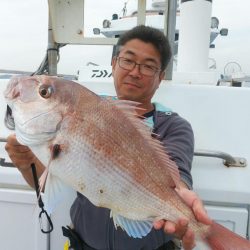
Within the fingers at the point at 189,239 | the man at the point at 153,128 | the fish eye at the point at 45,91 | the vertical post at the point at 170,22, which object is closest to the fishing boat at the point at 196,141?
the vertical post at the point at 170,22

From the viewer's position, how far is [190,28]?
10.0 ft

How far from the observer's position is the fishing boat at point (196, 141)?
2.26 meters

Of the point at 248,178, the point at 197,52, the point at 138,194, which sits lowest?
Result: the point at 248,178

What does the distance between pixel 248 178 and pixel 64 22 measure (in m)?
1.82

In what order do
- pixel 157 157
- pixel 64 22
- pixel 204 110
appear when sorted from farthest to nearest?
pixel 64 22, pixel 204 110, pixel 157 157

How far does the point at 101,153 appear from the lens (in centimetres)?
142

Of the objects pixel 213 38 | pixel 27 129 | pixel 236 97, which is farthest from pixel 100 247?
pixel 213 38

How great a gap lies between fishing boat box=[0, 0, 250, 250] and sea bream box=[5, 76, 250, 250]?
77 cm

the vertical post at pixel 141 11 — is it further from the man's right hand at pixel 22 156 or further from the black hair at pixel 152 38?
the man's right hand at pixel 22 156

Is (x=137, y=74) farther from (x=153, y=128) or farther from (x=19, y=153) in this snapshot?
(x=19, y=153)

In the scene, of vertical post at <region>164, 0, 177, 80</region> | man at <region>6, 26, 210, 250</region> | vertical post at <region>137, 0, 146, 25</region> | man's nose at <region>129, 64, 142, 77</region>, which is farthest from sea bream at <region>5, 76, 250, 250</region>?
vertical post at <region>137, 0, 146, 25</region>

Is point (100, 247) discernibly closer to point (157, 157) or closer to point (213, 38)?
point (157, 157)

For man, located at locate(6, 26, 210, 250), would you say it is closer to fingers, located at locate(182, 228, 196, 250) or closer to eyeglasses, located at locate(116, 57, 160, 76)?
eyeglasses, located at locate(116, 57, 160, 76)

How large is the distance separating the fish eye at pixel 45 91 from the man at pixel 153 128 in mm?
454
